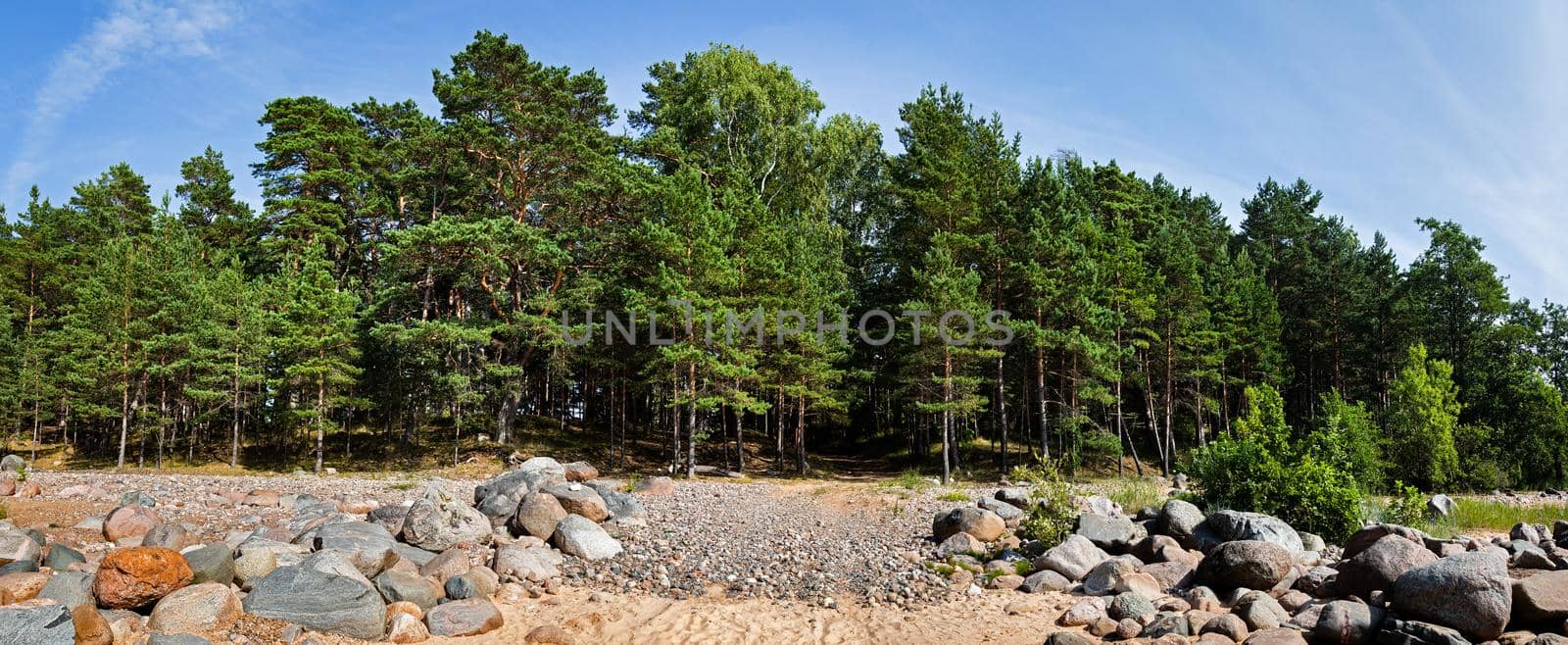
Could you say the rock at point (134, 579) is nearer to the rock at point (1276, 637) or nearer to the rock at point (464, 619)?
the rock at point (464, 619)

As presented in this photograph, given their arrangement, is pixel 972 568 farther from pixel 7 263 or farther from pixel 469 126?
pixel 7 263

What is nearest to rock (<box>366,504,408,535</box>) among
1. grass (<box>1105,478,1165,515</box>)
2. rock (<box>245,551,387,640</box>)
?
rock (<box>245,551,387,640</box>)

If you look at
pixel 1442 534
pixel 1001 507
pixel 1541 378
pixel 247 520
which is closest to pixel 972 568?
pixel 1001 507

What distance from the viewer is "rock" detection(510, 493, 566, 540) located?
14.2m

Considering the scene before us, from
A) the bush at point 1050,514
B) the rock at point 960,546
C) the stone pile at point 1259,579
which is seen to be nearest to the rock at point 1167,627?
the stone pile at point 1259,579

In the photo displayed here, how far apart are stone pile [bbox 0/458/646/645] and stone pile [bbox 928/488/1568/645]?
21.9 ft

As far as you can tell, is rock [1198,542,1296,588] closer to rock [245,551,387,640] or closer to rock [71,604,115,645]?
rock [245,551,387,640]

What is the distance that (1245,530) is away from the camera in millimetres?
11820

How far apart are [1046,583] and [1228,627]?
2.86 meters

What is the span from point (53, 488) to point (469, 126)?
60.6 ft

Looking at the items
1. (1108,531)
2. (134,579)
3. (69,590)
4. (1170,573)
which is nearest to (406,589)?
(134,579)

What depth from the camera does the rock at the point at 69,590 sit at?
28.4 ft

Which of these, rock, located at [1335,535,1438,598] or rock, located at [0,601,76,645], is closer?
rock, located at [0,601,76,645]

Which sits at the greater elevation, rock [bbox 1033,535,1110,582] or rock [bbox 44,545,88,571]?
rock [bbox 44,545,88,571]
